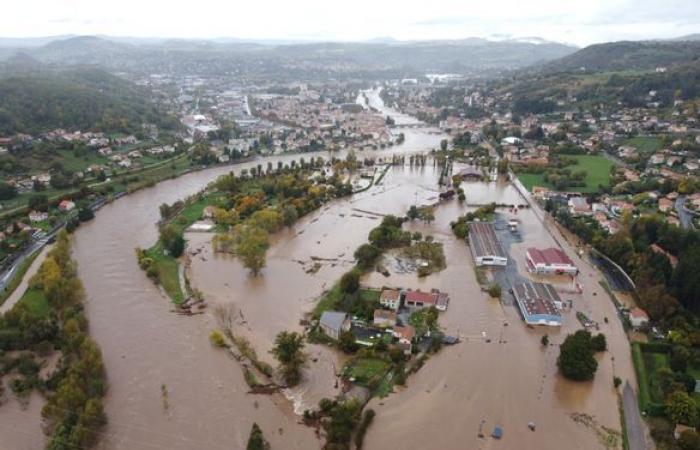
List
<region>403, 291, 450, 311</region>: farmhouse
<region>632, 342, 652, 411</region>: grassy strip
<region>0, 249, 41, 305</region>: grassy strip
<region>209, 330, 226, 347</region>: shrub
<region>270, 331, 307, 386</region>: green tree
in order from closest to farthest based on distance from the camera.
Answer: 1. <region>632, 342, 652, 411</region>: grassy strip
2. <region>270, 331, 307, 386</region>: green tree
3. <region>209, 330, 226, 347</region>: shrub
4. <region>403, 291, 450, 311</region>: farmhouse
5. <region>0, 249, 41, 305</region>: grassy strip

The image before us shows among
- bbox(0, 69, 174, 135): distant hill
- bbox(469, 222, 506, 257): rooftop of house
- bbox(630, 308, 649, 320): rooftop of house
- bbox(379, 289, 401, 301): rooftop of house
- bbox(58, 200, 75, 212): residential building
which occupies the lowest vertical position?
bbox(58, 200, 75, 212): residential building

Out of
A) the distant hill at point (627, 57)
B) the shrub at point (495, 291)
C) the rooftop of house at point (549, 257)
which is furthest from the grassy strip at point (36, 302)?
the distant hill at point (627, 57)

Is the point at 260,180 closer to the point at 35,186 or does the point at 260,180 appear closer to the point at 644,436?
the point at 35,186

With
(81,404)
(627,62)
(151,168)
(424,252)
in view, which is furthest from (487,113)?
(81,404)

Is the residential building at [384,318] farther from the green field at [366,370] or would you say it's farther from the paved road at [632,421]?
the paved road at [632,421]

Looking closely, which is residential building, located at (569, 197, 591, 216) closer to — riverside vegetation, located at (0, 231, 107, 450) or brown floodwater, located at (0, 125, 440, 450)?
brown floodwater, located at (0, 125, 440, 450)

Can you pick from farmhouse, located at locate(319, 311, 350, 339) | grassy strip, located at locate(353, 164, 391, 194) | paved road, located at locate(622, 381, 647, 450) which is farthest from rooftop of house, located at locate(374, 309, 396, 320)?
grassy strip, located at locate(353, 164, 391, 194)
